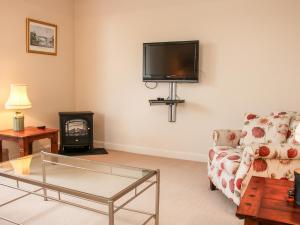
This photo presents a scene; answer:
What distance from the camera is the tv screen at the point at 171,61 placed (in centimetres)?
405

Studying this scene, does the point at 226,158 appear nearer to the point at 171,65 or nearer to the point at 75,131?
the point at 171,65

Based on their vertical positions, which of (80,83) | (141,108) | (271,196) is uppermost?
(80,83)

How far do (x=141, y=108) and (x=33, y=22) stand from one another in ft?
6.83

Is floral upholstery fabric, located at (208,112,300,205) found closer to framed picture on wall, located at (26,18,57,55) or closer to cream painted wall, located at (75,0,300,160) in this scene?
cream painted wall, located at (75,0,300,160)

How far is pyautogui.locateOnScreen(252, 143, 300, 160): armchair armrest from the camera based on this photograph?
231cm

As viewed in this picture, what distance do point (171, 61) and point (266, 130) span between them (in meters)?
1.73

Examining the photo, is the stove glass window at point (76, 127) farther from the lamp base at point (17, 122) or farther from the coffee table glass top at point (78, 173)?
the coffee table glass top at point (78, 173)

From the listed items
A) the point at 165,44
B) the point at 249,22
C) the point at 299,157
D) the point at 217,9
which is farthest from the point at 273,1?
the point at 299,157

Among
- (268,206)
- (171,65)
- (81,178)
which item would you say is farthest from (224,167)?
(171,65)

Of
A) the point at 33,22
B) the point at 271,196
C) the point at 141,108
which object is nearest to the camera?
the point at 271,196

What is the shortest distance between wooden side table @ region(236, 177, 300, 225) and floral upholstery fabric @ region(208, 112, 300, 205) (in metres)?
0.51

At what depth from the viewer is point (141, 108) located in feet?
15.2

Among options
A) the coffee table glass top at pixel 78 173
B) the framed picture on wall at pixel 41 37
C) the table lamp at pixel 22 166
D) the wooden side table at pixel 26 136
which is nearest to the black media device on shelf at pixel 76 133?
the wooden side table at pixel 26 136

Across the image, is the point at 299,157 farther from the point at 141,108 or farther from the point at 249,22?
the point at 141,108
